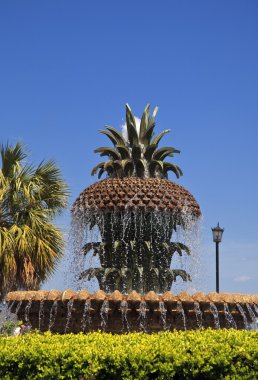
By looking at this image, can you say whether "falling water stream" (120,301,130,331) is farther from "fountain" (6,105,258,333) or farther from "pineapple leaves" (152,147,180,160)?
"pineapple leaves" (152,147,180,160)

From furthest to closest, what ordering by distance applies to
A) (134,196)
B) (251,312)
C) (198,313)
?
(134,196) < (251,312) < (198,313)

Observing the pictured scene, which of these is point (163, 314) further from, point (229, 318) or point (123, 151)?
point (123, 151)

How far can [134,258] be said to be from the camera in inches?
459

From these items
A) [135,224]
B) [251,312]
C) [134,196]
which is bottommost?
[251,312]

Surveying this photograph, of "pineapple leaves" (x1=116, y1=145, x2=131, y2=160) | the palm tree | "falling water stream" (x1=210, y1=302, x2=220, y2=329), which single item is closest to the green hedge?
"falling water stream" (x1=210, y1=302, x2=220, y2=329)

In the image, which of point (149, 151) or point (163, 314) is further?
point (149, 151)

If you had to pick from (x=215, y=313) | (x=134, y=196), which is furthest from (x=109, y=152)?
(x=215, y=313)

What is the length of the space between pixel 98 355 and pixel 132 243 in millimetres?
4793

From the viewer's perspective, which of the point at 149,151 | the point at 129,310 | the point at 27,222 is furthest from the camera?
the point at 27,222

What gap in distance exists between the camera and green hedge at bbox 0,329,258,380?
22.7 ft

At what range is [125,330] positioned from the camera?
9.62 meters

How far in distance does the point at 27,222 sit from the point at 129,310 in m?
11.0

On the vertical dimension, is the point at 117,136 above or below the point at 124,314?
above

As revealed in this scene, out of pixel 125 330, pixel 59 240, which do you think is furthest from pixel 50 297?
pixel 59 240
